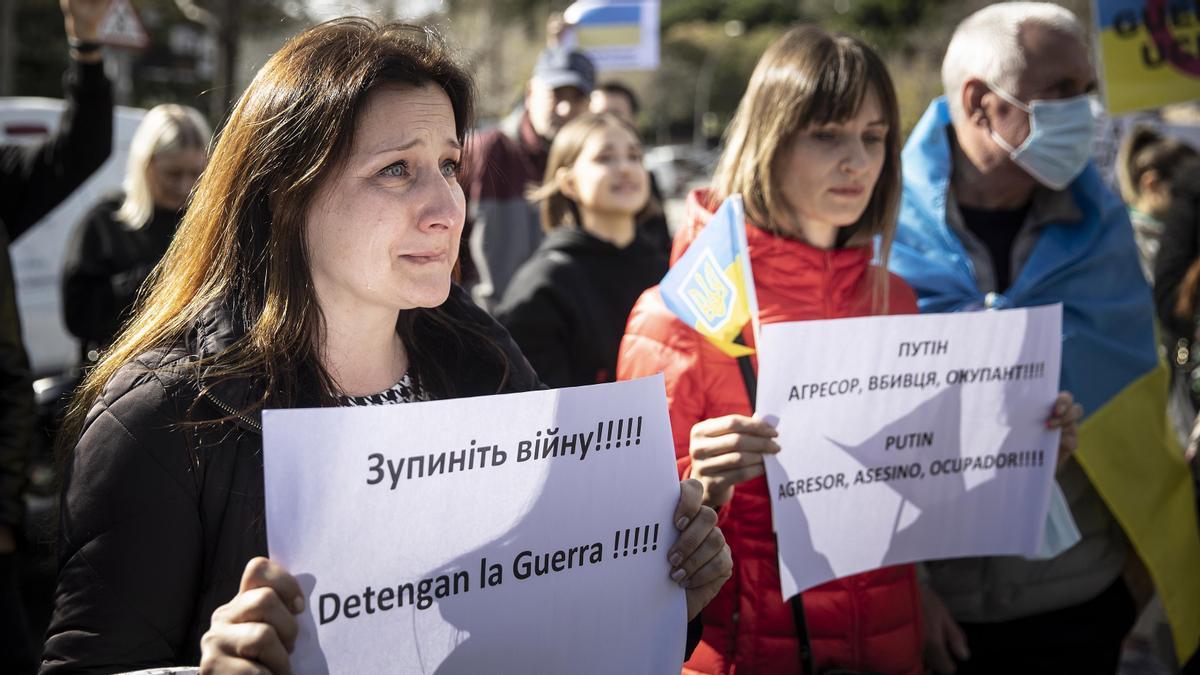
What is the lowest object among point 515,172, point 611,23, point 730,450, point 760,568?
point 760,568

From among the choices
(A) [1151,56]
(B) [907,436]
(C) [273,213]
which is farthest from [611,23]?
(C) [273,213]

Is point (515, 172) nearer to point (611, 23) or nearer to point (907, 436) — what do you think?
point (907, 436)

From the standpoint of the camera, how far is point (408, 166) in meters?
1.61

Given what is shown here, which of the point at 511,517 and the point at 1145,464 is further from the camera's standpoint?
the point at 1145,464

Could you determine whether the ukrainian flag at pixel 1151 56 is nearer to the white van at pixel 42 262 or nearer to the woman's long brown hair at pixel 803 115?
the woman's long brown hair at pixel 803 115

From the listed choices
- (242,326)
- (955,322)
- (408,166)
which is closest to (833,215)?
(955,322)

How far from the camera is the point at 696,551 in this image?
1676 mm

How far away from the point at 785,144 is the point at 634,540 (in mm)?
1093

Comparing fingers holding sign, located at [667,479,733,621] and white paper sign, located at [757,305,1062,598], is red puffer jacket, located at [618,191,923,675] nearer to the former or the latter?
white paper sign, located at [757,305,1062,598]

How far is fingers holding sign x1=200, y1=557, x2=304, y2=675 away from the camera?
1.25 metres

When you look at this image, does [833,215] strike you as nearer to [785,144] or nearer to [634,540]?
[785,144]

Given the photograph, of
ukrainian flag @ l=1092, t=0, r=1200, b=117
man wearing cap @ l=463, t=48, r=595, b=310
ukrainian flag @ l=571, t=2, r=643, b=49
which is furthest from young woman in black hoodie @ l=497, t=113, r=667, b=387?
ukrainian flag @ l=571, t=2, r=643, b=49

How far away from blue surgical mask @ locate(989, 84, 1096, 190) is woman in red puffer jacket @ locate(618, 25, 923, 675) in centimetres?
63

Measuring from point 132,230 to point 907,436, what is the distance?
11.2 ft
